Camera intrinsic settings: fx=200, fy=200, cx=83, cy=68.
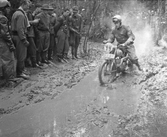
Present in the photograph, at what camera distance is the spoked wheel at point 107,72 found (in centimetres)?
573

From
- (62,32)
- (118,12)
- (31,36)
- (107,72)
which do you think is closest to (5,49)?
(31,36)

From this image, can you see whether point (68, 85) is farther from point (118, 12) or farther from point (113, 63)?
point (118, 12)

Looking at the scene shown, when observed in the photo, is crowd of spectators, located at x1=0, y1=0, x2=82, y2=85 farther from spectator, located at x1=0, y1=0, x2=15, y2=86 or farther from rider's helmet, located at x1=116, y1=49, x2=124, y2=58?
rider's helmet, located at x1=116, y1=49, x2=124, y2=58

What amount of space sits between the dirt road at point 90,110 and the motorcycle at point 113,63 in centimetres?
27

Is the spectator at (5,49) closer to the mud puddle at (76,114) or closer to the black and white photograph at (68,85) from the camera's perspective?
the black and white photograph at (68,85)

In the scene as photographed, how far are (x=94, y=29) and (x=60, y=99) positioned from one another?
381 inches

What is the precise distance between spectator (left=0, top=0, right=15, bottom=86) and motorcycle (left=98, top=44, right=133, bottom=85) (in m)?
2.41

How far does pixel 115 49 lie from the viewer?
6094mm

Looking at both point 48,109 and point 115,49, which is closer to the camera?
point 48,109

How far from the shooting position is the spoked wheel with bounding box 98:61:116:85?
5.73 meters

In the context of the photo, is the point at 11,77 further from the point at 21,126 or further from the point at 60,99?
the point at 21,126

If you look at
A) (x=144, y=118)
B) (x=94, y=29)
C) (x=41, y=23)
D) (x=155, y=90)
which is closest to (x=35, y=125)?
(x=144, y=118)

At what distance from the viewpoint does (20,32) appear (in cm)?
532

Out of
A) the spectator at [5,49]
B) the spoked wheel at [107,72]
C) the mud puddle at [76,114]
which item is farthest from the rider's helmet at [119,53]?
the spectator at [5,49]
